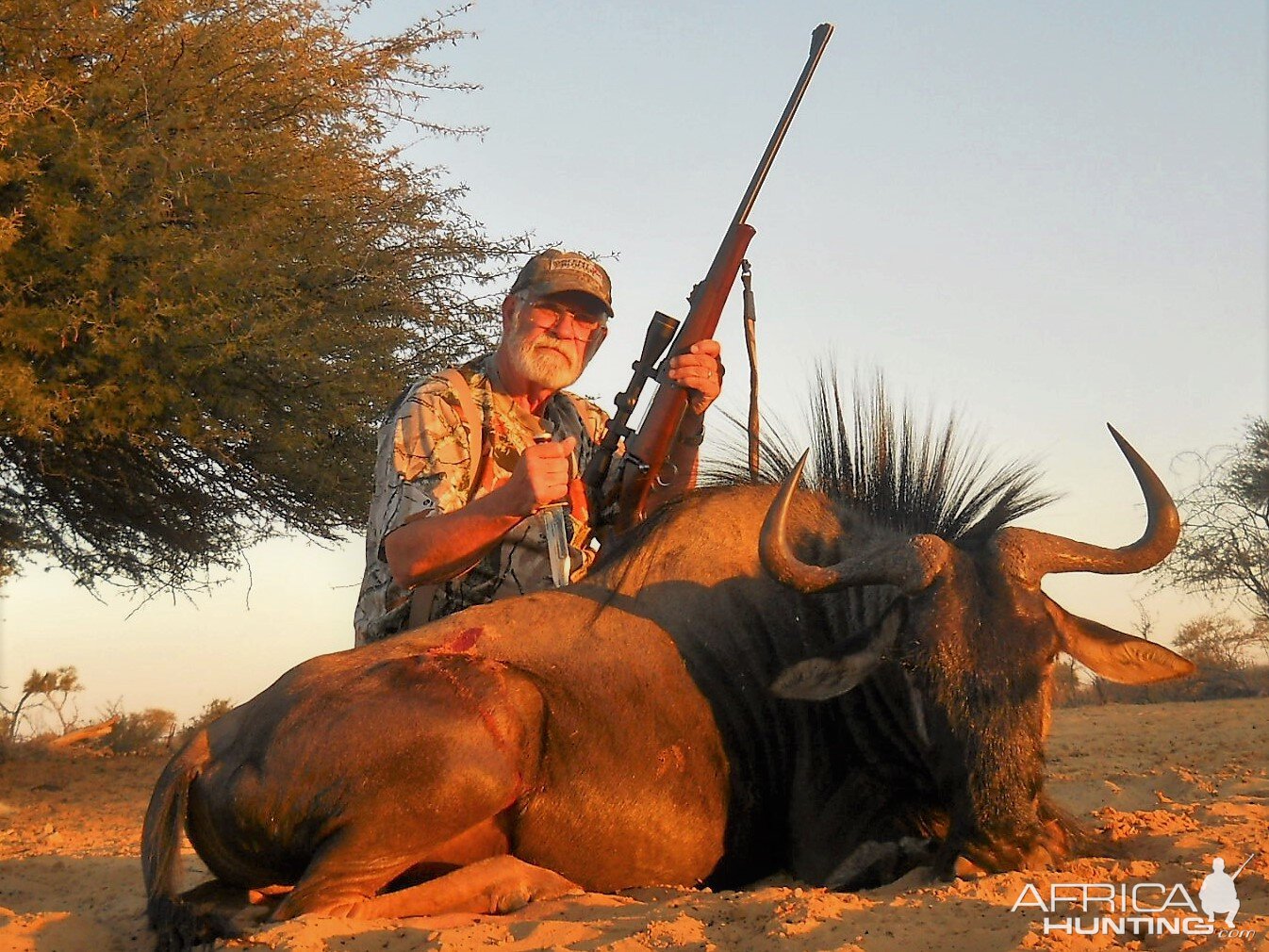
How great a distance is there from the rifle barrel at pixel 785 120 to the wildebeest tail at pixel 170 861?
10.8ft

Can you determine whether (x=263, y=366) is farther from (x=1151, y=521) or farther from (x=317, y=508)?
(x=1151, y=521)

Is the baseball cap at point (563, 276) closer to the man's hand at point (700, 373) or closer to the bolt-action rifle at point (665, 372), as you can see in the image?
the bolt-action rifle at point (665, 372)

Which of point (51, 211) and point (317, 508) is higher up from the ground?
point (51, 211)

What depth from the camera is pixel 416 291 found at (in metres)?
11.5

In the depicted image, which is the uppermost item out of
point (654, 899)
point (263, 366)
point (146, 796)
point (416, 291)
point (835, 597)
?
point (416, 291)

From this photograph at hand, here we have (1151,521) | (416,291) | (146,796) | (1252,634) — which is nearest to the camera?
(1151,521)

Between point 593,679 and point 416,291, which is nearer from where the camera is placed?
point 593,679

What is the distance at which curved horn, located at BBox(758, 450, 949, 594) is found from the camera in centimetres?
396

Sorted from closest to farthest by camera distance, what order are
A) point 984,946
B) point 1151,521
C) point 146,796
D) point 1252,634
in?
point 984,946, point 1151,521, point 146,796, point 1252,634

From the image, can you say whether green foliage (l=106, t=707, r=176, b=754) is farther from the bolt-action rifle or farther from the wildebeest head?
the wildebeest head

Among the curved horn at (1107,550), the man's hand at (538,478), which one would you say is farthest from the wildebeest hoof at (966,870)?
the man's hand at (538,478)

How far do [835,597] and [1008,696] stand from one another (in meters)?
0.86

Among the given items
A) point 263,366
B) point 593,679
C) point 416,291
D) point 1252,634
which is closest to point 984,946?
point 593,679

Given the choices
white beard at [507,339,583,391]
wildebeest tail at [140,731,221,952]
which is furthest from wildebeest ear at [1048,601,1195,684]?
wildebeest tail at [140,731,221,952]
